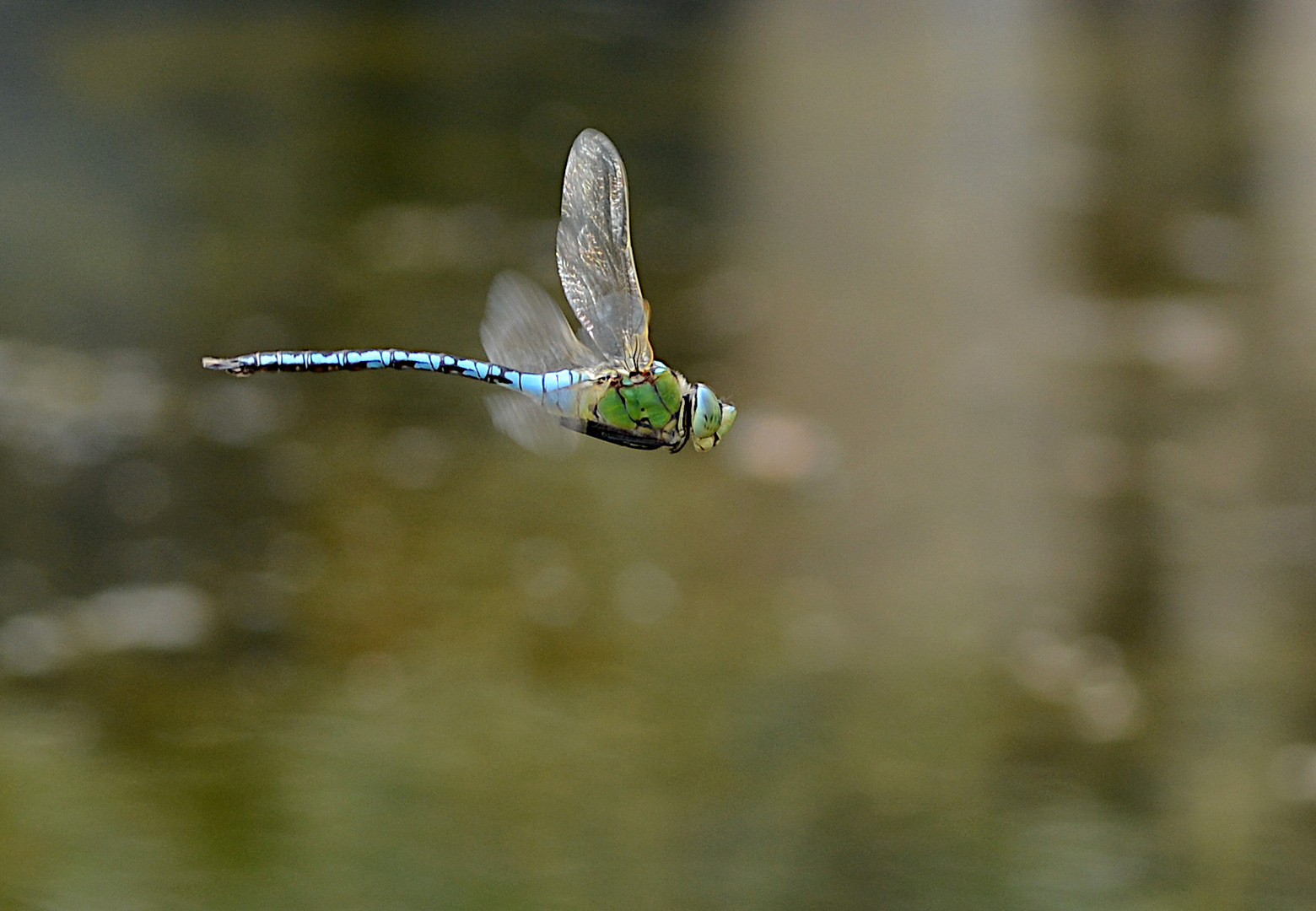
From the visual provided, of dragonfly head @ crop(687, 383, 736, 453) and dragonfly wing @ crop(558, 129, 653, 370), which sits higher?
dragonfly wing @ crop(558, 129, 653, 370)

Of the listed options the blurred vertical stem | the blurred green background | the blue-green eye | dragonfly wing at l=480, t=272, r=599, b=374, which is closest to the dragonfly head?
the blue-green eye

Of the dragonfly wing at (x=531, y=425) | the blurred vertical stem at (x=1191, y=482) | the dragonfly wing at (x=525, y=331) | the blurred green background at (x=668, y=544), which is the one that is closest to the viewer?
the dragonfly wing at (x=531, y=425)

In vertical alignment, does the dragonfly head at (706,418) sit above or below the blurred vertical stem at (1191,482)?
below

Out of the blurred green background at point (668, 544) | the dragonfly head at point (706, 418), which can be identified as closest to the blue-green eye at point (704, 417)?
the dragonfly head at point (706, 418)

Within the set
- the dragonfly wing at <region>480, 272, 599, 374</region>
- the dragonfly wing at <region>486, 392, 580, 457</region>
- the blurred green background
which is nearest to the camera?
the dragonfly wing at <region>486, 392, 580, 457</region>

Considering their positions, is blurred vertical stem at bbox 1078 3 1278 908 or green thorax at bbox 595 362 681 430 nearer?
green thorax at bbox 595 362 681 430

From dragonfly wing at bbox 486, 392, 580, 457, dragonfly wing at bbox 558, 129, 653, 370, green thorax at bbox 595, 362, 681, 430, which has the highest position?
dragonfly wing at bbox 558, 129, 653, 370

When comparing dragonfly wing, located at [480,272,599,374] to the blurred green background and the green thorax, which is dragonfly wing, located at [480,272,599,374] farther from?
the blurred green background

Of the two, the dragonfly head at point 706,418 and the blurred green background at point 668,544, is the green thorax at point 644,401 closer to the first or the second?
the dragonfly head at point 706,418
